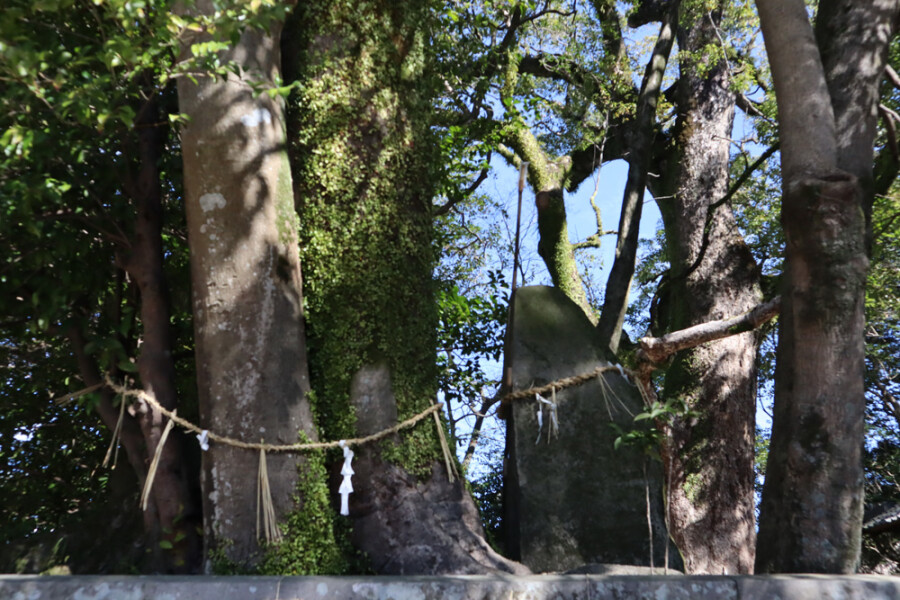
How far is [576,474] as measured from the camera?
13.0 feet

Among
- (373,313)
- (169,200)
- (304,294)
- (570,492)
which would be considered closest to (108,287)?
(169,200)

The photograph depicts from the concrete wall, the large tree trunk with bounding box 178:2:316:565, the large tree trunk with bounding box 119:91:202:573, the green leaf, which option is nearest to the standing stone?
the concrete wall

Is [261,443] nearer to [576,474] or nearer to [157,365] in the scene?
[157,365]

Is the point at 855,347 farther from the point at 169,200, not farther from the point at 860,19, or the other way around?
the point at 169,200

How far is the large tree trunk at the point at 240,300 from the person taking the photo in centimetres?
353

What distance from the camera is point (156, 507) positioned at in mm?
3893

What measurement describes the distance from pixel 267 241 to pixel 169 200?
135 cm

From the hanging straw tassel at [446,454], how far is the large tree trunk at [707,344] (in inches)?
153

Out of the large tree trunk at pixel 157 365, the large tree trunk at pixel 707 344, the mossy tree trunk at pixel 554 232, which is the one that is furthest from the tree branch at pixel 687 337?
the mossy tree trunk at pixel 554 232

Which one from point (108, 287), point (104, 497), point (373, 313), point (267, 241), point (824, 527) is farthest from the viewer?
point (104, 497)

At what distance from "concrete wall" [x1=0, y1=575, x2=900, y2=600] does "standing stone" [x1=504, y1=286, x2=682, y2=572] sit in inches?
37.1

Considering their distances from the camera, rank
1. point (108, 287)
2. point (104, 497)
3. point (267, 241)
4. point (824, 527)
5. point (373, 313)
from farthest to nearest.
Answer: point (104, 497) < point (108, 287) < point (373, 313) < point (267, 241) < point (824, 527)

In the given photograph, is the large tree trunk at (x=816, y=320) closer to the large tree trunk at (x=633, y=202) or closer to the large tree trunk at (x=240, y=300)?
the large tree trunk at (x=240, y=300)

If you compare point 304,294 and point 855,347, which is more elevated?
point 304,294
